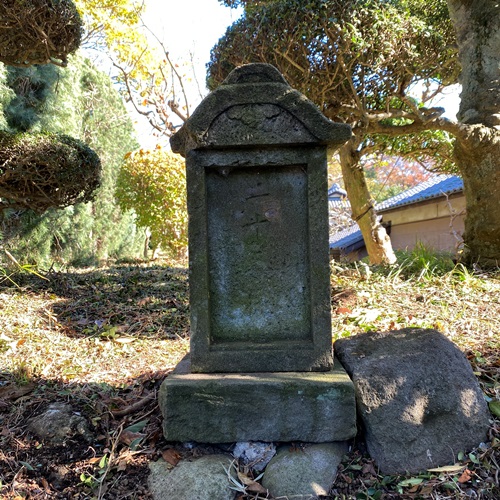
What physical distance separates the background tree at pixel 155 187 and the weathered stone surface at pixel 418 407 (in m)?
8.38

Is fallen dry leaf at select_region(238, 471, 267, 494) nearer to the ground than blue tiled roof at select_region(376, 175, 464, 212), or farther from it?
nearer to the ground

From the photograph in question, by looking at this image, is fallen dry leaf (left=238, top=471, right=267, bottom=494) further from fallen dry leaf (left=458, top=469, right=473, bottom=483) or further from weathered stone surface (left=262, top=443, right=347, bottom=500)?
fallen dry leaf (left=458, top=469, right=473, bottom=483)

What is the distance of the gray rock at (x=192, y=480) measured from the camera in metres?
1.92

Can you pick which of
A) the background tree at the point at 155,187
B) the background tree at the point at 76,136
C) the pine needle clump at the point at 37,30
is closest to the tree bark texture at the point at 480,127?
the pine needle clump at the point at 37,30

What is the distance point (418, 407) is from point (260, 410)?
31.6 inches

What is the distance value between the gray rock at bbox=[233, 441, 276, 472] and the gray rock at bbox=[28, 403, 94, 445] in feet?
2.88

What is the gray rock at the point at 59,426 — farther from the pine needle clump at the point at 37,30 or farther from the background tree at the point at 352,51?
the background tree at the point at 352,51

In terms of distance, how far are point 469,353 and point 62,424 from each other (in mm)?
2684

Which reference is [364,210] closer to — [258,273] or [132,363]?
[132,363]

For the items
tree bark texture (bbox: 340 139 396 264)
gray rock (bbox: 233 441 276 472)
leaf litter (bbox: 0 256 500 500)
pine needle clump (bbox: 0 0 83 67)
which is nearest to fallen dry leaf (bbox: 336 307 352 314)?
leaf litter (bbox: 0 256 500 500)

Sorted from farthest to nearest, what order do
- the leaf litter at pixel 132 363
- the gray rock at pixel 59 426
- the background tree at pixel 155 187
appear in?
the background tree at pixel 155 187 → the gray rock at pixel 59 426 → the leaf litter at pixel 132 363

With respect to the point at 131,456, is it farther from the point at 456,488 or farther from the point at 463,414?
the point at 463,414

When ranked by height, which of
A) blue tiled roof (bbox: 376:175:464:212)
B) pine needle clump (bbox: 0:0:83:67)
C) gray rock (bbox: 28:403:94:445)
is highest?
pine needle clump (bbox: 0:0:83:67)

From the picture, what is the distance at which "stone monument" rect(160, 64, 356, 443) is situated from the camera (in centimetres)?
210
